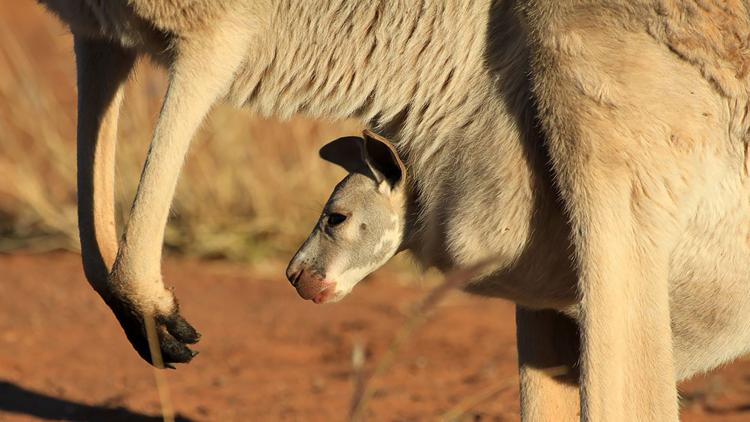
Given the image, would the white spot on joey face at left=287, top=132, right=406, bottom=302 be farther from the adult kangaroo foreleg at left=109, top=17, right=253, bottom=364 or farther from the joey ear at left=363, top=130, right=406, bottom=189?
the adult kangaroo foreleg at left=109, top=17, right=253, bottom=364

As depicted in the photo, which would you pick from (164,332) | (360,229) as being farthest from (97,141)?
(360,229)

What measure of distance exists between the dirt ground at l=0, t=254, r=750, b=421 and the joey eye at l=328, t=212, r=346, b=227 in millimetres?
1159

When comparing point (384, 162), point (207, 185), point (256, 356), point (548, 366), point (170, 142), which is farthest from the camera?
point (207, 185)

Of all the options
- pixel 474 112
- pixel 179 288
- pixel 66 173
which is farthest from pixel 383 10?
pixel 66 173

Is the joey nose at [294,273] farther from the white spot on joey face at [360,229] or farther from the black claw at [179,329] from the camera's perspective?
the black claw at [179,329]

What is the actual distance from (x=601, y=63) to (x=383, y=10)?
2.36 ft

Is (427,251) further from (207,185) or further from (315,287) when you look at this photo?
(207,185)

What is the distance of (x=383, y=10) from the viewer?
382 centimetres

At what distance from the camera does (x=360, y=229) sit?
389 centimetres

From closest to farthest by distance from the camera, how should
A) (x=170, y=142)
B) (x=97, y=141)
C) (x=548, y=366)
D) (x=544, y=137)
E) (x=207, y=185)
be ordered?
(x=544, y=137) < (x=170, y=142) < (x=548, y=366) < (x=97, y=141) < (x=207, y=185)

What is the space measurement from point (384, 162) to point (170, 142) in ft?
2.11

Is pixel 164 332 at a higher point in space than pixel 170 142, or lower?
lower

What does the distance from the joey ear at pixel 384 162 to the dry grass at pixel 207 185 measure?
149 inches

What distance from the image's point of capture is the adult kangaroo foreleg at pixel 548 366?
402cm
